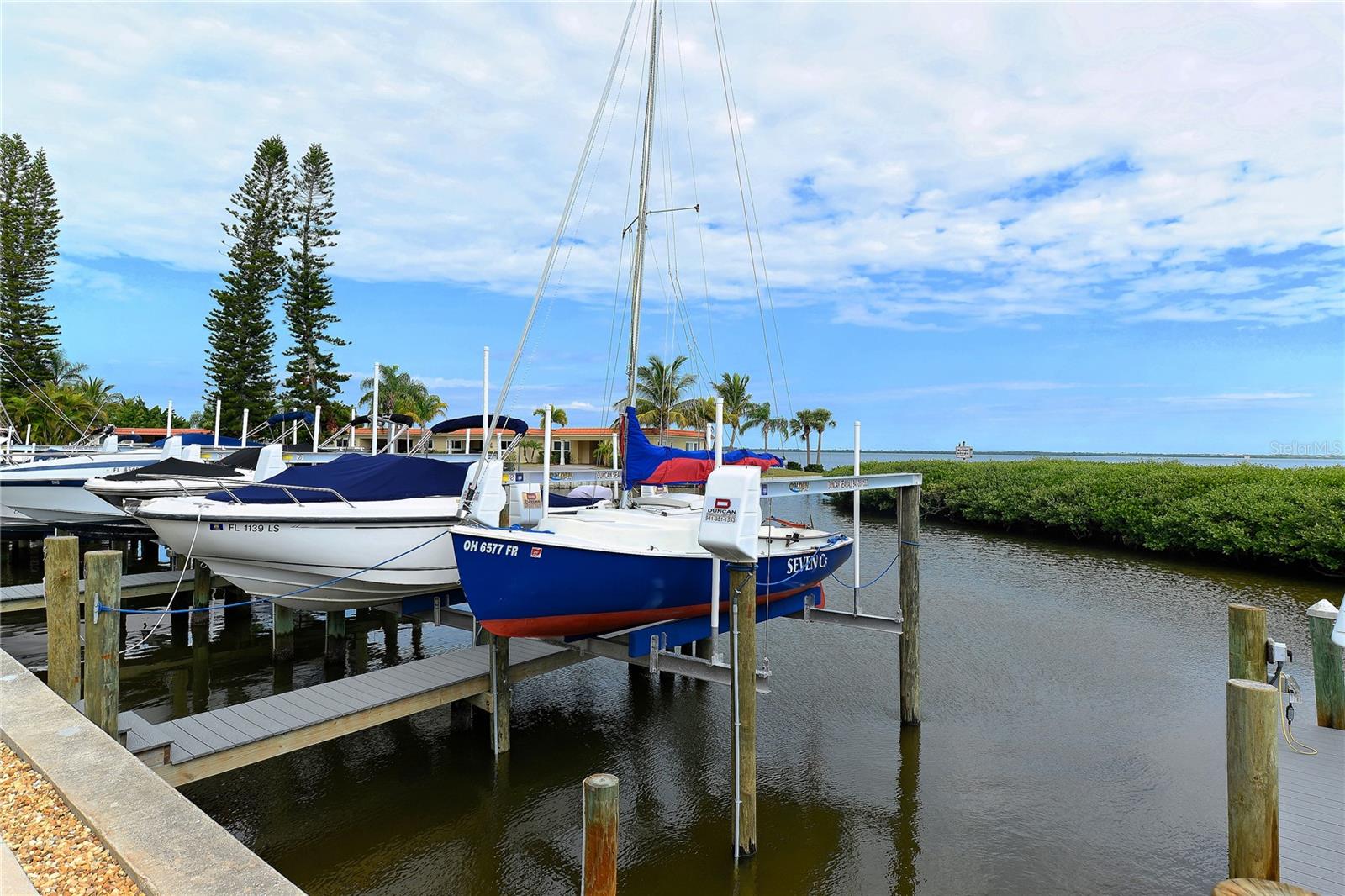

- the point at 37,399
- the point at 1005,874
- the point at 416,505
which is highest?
the point at 37,399

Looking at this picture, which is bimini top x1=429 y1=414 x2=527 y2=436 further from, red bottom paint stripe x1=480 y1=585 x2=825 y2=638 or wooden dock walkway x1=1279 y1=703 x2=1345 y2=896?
wooden dock walkway x1=1279 y1=703 x2=1345 y2=896

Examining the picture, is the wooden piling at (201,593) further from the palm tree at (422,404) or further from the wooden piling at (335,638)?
the palm tree at (422,404)

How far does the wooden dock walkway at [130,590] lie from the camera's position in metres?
10.7

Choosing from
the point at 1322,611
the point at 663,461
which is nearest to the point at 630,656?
the point at 663,461

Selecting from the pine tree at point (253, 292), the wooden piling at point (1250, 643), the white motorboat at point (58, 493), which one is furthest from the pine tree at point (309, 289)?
A: the wooden piling at point (1250, 643)

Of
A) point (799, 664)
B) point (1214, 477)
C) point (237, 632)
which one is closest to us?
point (799, 664)

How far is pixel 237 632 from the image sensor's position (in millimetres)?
13883

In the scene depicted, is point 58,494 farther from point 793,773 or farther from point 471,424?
point 793,773

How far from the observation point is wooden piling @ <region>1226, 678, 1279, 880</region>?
4965mm

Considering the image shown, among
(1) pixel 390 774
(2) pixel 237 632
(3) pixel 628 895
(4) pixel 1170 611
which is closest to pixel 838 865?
(3) pixel 628 895

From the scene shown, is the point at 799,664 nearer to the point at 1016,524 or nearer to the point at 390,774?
the point at 390,774

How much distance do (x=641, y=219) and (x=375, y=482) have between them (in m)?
5.22

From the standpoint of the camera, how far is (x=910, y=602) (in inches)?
379

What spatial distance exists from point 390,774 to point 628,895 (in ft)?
11.3
